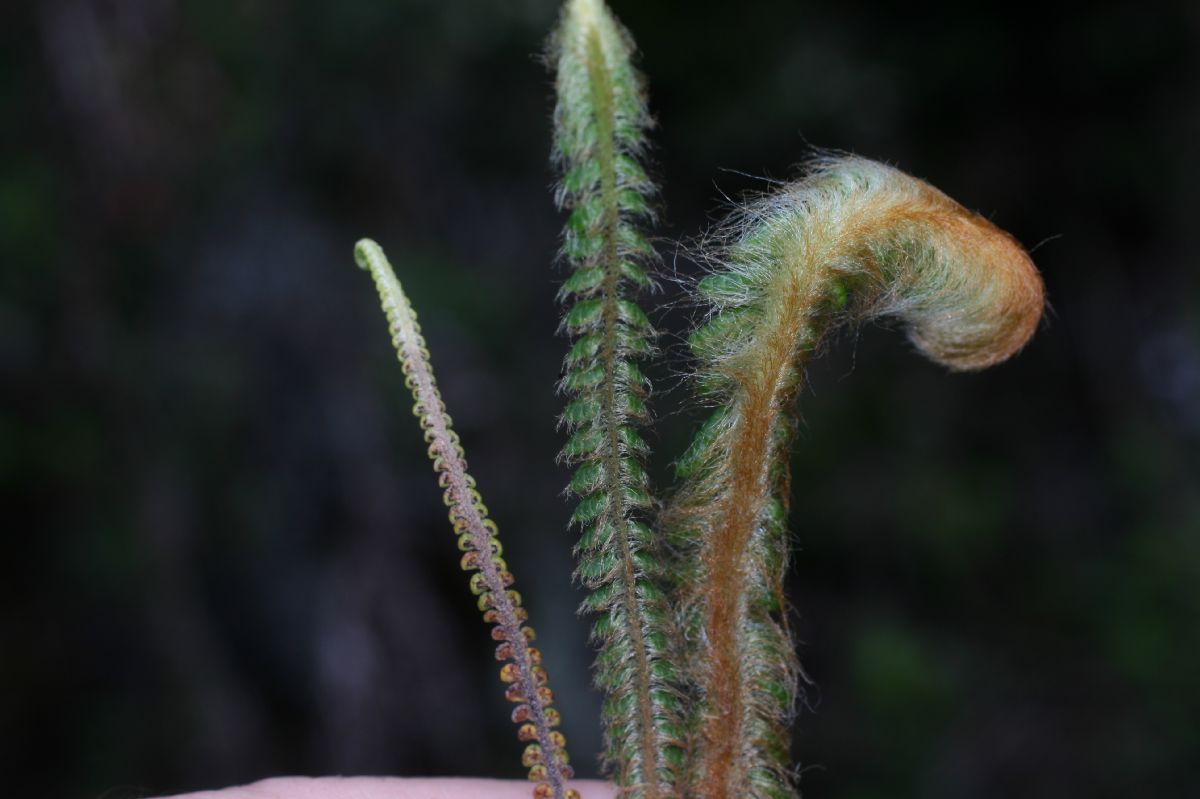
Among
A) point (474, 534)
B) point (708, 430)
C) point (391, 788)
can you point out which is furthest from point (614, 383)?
point (391, 788)

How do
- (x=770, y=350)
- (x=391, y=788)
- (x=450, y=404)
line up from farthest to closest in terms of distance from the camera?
(x=450, y=404) → (x=391, y=788) → (x=770, y=350)

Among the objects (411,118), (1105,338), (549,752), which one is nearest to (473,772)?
(411,118)

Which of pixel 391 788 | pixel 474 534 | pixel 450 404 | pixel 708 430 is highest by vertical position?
pixel 450 404

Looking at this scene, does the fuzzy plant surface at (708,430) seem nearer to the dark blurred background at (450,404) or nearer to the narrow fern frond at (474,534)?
the narrow fern frond at (474,534)

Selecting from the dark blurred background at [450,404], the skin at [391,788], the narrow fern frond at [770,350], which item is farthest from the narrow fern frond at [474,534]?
the dark blurred background at [450,404]

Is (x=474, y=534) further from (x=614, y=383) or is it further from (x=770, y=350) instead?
(x=770, y=350)

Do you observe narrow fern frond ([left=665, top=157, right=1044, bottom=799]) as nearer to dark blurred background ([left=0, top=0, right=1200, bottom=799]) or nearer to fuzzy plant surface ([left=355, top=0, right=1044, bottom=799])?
fuzzy plant surface ([left=355, top=0, right=1044, bottom=799])

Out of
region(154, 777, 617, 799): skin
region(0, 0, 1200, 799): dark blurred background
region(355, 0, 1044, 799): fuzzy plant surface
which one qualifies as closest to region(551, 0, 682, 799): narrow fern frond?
region(355, 0, 1044, 799): fuzzy plant surface
